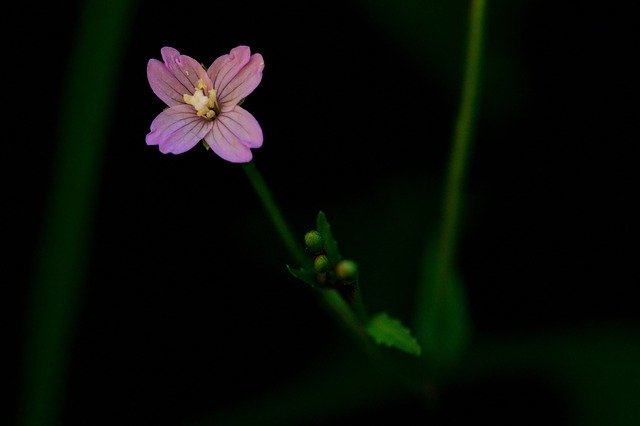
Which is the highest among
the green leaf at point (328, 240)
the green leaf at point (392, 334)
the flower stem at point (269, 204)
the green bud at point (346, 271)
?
the flower stem at point (269, 204)

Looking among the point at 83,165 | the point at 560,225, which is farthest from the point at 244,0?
the point at 560,225

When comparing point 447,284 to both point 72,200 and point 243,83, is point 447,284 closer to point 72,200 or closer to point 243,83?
point 243,83

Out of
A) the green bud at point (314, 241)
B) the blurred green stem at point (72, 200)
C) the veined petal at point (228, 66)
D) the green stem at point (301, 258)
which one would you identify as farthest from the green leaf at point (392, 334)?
the blurred green stem at point (72, 200)

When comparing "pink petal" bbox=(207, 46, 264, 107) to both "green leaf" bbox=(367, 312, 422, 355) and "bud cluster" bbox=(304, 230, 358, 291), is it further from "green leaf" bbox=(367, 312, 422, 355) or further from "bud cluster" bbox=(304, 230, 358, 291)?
"green leaf" bbox=(367, 312, 422, 355)

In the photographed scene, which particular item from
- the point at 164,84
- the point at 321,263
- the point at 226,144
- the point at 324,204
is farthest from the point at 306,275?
the point at 324,204

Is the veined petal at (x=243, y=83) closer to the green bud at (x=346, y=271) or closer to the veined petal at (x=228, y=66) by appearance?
the veined petal at (x=228, y=66)

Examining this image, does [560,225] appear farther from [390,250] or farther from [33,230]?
[33,230]
